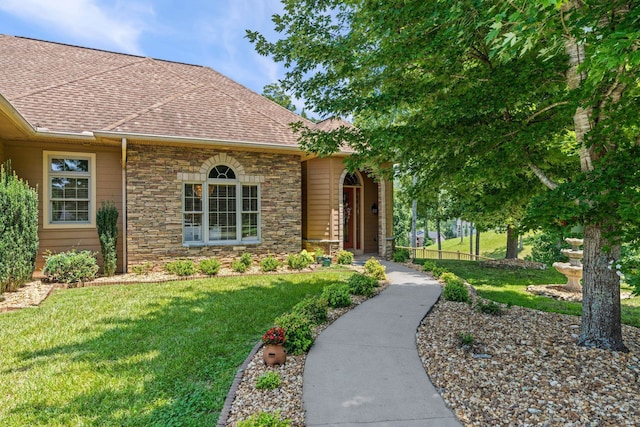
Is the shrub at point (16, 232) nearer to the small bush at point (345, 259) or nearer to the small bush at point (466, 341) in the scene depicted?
the small bush at point (345, 259)

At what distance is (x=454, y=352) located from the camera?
4082 mm

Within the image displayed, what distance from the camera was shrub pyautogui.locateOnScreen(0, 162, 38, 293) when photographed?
655 cm

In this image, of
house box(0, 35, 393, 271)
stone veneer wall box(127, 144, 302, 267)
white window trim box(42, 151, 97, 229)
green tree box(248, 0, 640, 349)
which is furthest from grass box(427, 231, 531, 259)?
white window trim box(42, 151, 97, 229)

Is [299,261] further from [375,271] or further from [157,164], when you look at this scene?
[157,164]

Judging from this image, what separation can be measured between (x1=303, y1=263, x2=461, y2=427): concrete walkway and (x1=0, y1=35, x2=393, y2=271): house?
178 inches

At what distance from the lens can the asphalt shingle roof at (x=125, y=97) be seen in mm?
8930

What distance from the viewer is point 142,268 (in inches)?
356

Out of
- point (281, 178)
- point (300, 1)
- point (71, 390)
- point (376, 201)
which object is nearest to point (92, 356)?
point (71, 390)

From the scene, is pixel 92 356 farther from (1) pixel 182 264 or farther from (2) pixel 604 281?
(2) pixel 604 281

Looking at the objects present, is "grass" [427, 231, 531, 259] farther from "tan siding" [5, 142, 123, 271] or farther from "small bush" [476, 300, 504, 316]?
"tan siding" [5, 142, 123, 271]

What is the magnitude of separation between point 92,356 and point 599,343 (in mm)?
5981

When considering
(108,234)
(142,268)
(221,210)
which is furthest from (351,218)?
(108,234)

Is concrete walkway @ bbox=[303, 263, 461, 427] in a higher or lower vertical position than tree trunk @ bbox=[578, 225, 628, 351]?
lower

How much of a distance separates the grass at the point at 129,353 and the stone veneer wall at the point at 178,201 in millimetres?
2141
